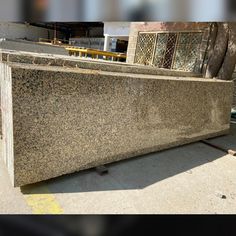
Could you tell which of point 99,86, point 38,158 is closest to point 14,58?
point 99,86

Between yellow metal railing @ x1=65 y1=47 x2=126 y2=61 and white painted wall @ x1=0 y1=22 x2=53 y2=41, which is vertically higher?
→ white painted wall @ x1=0 y1=22 x2=53 y2=41

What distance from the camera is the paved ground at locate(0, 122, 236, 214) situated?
7.09 feet

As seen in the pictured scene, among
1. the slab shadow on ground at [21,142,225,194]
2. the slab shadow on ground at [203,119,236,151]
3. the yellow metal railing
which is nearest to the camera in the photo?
the slab shadow on ground at [21,142,225,194]

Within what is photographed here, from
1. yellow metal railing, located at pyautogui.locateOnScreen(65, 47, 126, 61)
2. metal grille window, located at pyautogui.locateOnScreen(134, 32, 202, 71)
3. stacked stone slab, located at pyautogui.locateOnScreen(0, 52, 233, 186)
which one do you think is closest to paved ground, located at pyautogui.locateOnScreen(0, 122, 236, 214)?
stacked stone slab, located at pyautogui.locateOnScreen(0, 52, 233, 186)

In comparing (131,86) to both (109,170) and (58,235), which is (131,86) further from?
(58,235)

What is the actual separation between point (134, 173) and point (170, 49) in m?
6.09

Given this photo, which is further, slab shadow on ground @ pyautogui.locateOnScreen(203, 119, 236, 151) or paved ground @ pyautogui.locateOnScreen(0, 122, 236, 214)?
slab shadow on ground @ pyautogui.locateOnScreen(203, 119, 236, 151)

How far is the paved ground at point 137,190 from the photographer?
2.16 m

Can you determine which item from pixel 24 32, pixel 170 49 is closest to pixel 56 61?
pixel 170 49

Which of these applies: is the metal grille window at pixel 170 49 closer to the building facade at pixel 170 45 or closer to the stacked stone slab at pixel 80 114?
the building facade at pixel 170 45

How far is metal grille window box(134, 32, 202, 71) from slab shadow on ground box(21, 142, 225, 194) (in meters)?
3.95

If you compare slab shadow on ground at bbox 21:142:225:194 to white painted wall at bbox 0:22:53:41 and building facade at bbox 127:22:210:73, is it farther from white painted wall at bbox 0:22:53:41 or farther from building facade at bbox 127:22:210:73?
white painted wall at bbox 0:22:53:41

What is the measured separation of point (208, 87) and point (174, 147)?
126cm

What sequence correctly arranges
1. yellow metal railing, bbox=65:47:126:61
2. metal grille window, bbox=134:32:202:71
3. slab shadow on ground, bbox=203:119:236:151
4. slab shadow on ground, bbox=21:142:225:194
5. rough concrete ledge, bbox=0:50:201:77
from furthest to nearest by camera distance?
yellow metal railing, bbox=65:47:126:61
metal grille window, bbox=134:32:202:71
slab shadow on ground, bbox=203:119:236:151
rough concrete ledge, bbox=0:50:201:77
slab shadow on ground, bbox=21:142:225:194
